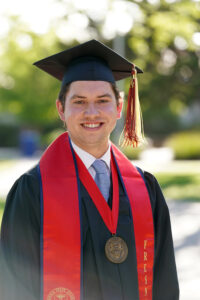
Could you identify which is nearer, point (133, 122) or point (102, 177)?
point (102, 177)

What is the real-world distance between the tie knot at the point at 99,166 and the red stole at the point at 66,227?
103 millimetres

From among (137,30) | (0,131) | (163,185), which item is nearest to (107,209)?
(163,185)

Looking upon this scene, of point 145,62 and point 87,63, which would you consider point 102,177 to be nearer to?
point 87,63

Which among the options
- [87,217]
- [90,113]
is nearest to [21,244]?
[87,217]

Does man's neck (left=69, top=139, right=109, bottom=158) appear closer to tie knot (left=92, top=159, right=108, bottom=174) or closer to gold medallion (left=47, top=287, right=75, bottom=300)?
tie knot (left=92, top=159, right=108, bottom=174)

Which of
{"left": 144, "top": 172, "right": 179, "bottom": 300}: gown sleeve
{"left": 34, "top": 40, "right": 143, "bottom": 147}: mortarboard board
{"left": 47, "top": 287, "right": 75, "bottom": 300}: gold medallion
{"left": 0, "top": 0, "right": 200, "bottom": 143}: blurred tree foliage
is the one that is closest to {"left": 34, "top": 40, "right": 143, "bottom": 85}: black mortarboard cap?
{"left": 34, "top": 40, "right": 143, "bottom": 147}: mortarboard board

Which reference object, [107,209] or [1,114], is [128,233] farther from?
[1,114]

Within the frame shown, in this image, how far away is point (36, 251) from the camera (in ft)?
7.06

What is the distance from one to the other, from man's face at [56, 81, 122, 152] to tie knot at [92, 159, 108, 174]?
3.0 inches

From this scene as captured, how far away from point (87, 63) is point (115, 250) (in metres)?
1.04

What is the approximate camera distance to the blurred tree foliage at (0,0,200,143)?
1232 cm

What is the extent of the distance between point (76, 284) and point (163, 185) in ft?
28.9

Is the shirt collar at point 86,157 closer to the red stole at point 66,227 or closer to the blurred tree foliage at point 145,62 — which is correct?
the red stole at point 66,227

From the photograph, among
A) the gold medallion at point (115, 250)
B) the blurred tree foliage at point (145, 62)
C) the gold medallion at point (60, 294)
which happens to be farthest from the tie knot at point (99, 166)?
the blurred tree foliage at point (145, 62)
